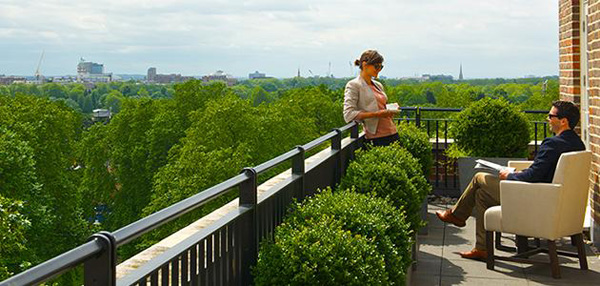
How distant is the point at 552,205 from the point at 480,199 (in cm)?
96

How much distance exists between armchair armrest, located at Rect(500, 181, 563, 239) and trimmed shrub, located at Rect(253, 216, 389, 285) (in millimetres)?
3202

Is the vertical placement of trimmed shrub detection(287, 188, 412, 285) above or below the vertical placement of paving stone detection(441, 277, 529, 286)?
above

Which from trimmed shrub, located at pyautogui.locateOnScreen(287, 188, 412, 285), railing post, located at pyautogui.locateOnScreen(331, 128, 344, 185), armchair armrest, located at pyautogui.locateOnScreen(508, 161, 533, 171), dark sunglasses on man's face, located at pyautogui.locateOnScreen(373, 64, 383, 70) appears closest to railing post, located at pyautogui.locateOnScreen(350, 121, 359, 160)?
dark sunglasses on man's face, located at pyautogui.locateOnScreen(373, 64, 383, 70)

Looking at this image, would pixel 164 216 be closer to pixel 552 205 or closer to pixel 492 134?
pixel 552 205

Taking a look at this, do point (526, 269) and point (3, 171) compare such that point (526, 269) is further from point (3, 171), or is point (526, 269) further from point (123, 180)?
point (123, 180)

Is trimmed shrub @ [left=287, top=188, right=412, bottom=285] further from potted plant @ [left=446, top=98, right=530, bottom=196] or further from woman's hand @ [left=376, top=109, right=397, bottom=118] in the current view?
potted plant @ [left=446, top=98, right=530, bottom=196]

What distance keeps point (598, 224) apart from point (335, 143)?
9.86 feet

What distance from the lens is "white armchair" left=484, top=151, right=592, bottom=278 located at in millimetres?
6609

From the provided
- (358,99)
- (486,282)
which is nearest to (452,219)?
(486,282)

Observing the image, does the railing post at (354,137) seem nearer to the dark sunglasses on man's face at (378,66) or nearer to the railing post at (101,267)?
the dark sunglasses on man's face at (378,66)

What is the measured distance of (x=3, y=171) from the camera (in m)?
28.1

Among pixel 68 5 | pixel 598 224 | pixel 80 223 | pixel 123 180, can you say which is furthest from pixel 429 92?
pixel 598 224

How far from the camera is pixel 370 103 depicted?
8445 mm

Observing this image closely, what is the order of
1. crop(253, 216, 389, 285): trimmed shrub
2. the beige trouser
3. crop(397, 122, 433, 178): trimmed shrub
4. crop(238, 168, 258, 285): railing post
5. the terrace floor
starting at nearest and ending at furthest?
crop(253, 216, 389, 285): trimmed shrub → crop(238, 168, 258, 285): railing post → the terrace floor → the beige trouser → crop(397, 122, 433, 178): trimmed shrub
